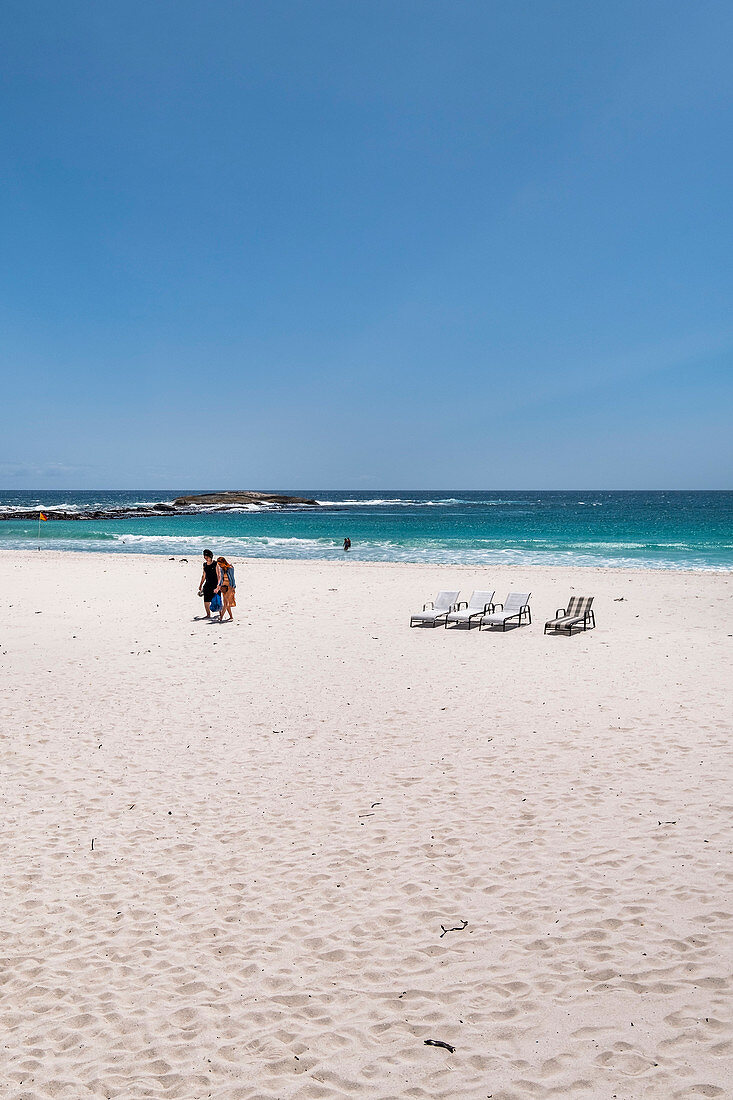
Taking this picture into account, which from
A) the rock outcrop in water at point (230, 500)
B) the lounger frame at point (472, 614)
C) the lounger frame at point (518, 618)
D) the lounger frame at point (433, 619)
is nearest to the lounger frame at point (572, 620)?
the lounger frame at point (518, 618)

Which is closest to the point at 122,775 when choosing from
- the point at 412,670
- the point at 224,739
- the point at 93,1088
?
the point at 224,739

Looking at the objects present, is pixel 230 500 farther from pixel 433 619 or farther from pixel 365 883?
pixel 365 883

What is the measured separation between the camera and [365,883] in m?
4.96

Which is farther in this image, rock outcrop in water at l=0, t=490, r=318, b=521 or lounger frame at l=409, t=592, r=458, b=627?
rock outcrop in water at l=0, t=490, r=318, b=521

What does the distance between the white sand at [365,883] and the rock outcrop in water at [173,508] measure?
228 feet

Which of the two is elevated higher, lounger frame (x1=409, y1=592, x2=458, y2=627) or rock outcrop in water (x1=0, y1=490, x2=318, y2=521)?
rock outcrop in water (x1=0, y1=490, x2=318, y2=521)

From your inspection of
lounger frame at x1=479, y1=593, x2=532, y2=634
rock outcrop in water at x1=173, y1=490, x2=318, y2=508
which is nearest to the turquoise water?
lounger frame at x1=479, y1=593, x2=532, y2=634

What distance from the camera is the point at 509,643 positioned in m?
13.2

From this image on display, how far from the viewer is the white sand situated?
3.48 meters

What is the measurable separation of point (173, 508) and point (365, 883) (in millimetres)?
87985

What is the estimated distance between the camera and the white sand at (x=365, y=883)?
3.48 m

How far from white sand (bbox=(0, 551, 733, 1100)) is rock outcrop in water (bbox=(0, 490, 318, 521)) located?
Result: 69.5 meters

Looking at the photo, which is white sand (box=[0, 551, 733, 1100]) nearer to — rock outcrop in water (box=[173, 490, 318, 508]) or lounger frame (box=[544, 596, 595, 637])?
lounger frame (box=[544, 596, 595, 637])

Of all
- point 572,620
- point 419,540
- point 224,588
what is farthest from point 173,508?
point 572,620
